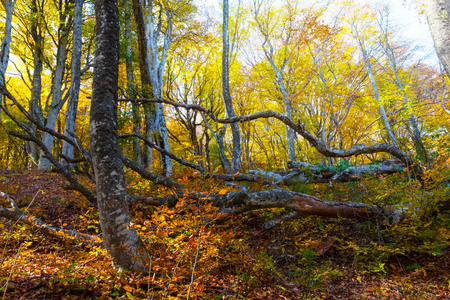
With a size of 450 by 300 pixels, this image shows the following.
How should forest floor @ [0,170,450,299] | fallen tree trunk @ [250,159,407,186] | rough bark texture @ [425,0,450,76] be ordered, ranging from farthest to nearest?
fallen tree trunk @ [250,159,407,186] → rough bark texture @ [425,0,450,76] → forest floor @ [0,170,450,299]

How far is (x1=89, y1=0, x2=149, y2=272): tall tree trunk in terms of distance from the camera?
2.29m

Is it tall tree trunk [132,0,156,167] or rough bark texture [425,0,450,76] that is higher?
tall tree trunk [132,0,156,167]

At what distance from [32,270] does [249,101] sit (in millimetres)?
15165

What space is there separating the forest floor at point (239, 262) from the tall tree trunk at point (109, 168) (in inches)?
5.7

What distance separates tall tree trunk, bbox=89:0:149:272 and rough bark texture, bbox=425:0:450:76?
4.08 meters

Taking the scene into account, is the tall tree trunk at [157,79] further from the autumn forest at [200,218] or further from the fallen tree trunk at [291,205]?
the fallen tree trunk at [291,205]

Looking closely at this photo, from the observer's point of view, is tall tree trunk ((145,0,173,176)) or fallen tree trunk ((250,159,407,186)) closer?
fallen tree trunk ((250,159,407,186))

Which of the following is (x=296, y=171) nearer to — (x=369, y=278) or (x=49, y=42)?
(x=369, y=278)

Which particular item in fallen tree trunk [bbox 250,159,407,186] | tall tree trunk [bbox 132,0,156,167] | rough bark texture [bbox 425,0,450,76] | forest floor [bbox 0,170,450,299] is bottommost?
forest floor [bbox 0,170,450,299]

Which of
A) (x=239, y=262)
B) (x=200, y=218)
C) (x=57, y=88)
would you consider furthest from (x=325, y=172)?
(x=57, y=88)

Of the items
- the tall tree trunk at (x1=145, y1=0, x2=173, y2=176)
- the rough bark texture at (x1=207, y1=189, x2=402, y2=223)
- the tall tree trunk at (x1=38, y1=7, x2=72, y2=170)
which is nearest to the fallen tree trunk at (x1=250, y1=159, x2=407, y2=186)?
the rough bark texture at (x1=207, y1=189, x2=402, y2=223)

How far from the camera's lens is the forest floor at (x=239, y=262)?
2197 mm

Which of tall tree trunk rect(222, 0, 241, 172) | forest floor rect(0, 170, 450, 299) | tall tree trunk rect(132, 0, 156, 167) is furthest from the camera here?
tall tree trunk rect(222, 0, 241, 172)

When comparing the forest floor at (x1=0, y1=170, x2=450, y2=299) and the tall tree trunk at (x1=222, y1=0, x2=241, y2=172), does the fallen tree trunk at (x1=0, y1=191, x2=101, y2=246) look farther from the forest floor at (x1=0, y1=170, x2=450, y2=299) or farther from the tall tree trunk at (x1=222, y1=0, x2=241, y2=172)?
the tall tree trunk at (x1=222, y1=0, x2=241, y2=172)
